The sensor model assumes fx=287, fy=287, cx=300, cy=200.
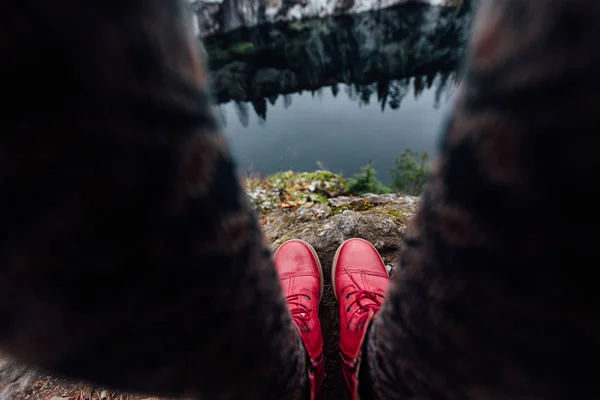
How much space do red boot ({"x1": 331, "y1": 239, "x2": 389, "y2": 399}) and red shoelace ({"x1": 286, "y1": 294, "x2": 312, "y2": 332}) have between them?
0.12 m

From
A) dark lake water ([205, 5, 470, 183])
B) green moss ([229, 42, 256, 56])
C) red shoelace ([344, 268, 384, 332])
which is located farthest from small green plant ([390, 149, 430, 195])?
green moss ([229, 42, 256, 56])

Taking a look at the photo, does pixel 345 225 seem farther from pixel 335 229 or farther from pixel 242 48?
pixel 242 48

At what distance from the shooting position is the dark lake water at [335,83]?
739cm

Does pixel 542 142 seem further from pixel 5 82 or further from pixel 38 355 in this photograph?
pixel 38 355

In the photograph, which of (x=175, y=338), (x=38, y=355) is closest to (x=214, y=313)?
(x=175, y=338)

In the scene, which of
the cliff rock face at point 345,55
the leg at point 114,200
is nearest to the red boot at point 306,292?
the leg at point 114,200

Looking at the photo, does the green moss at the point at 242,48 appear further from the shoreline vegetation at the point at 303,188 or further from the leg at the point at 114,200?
the leg at the point at 114,200

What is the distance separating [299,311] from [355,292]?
227 millimetres

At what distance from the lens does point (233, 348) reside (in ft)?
1.18

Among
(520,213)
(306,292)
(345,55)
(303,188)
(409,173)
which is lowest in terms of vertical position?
(409,173)

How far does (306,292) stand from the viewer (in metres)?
1.13

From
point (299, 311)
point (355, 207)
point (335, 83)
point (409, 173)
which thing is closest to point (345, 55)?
point (335, 83)

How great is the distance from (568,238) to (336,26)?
1871cm

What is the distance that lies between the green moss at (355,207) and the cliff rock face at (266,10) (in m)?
16.9
